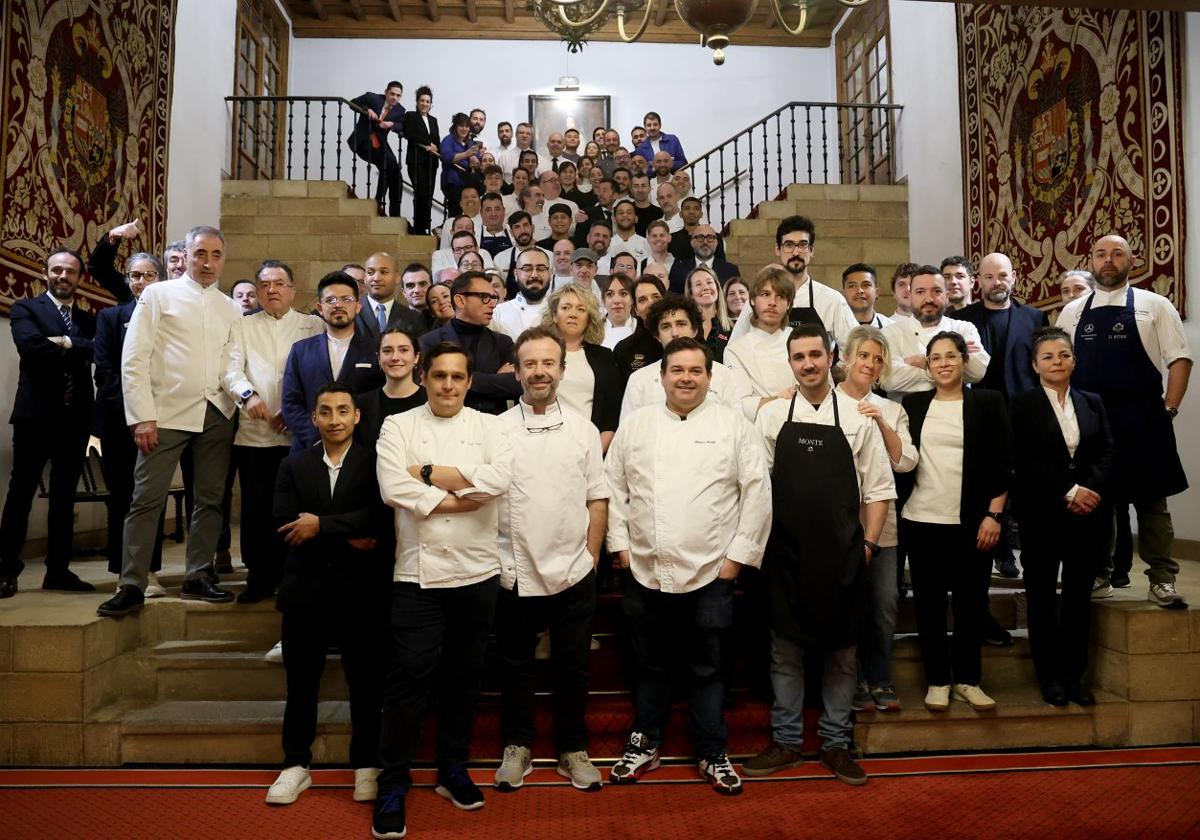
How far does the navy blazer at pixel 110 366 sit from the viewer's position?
394cm

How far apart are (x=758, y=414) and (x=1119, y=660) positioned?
1.59 meters

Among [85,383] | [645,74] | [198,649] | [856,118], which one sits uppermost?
[645,74]

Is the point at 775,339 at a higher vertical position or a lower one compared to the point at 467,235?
lower

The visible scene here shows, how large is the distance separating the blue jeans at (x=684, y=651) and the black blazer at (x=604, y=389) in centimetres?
69

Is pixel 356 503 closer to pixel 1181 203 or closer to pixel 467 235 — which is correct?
pixel 467 235

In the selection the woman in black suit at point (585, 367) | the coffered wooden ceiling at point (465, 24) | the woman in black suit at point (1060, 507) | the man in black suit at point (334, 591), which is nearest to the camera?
the man in black suit at point (334, 591)

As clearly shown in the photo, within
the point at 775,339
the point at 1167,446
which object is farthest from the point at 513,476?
the point at 1167,446

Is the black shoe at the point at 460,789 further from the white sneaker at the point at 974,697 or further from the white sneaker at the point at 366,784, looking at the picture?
the white sneaker at the point at 974,697

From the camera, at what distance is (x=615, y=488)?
3.02m

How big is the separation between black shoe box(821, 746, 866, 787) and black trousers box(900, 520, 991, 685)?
0.50m

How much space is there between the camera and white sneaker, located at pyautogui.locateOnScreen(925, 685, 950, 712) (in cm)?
312

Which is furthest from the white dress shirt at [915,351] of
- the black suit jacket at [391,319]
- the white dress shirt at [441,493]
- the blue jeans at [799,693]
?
the black suit jacket at [391,319]

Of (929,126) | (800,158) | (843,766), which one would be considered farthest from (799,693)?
(800,158)

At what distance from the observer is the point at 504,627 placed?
2.90m
